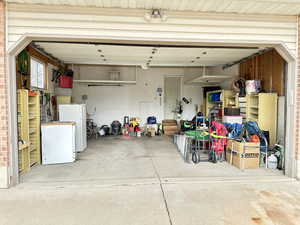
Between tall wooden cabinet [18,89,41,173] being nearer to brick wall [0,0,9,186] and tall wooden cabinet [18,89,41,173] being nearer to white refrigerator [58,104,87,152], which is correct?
brick wall [0,0,9,186]

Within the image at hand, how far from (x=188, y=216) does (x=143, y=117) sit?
23.3 ft

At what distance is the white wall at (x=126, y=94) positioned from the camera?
904 centimetres

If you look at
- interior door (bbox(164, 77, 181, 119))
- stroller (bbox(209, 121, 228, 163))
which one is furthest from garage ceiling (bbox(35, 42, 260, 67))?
interior door (bbox(164, 77, 181, 119))

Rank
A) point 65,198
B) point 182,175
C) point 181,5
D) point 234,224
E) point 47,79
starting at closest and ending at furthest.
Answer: point 234,224 < point 65,198 < point 181,5 < point 182,175 < point 47,79

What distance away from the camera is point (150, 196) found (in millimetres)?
2828

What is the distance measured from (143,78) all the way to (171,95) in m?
1.66

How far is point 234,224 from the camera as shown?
7.18 ft

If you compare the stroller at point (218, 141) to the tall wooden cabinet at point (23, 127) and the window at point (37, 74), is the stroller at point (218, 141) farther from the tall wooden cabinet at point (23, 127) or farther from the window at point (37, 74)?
the window at point (37, 74)

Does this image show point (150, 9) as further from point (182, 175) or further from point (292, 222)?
point (292, 222)

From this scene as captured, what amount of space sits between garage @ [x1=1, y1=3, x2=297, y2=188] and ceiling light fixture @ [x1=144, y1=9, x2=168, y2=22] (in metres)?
0.02

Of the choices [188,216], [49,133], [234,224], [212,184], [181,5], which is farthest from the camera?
[49,133]

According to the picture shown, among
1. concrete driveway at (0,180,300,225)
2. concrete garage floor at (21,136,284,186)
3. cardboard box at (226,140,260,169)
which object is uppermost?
cardboard box at (226,140,260,169)

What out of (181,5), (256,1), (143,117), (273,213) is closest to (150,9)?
(181,5)

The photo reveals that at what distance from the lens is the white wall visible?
9039 mm
